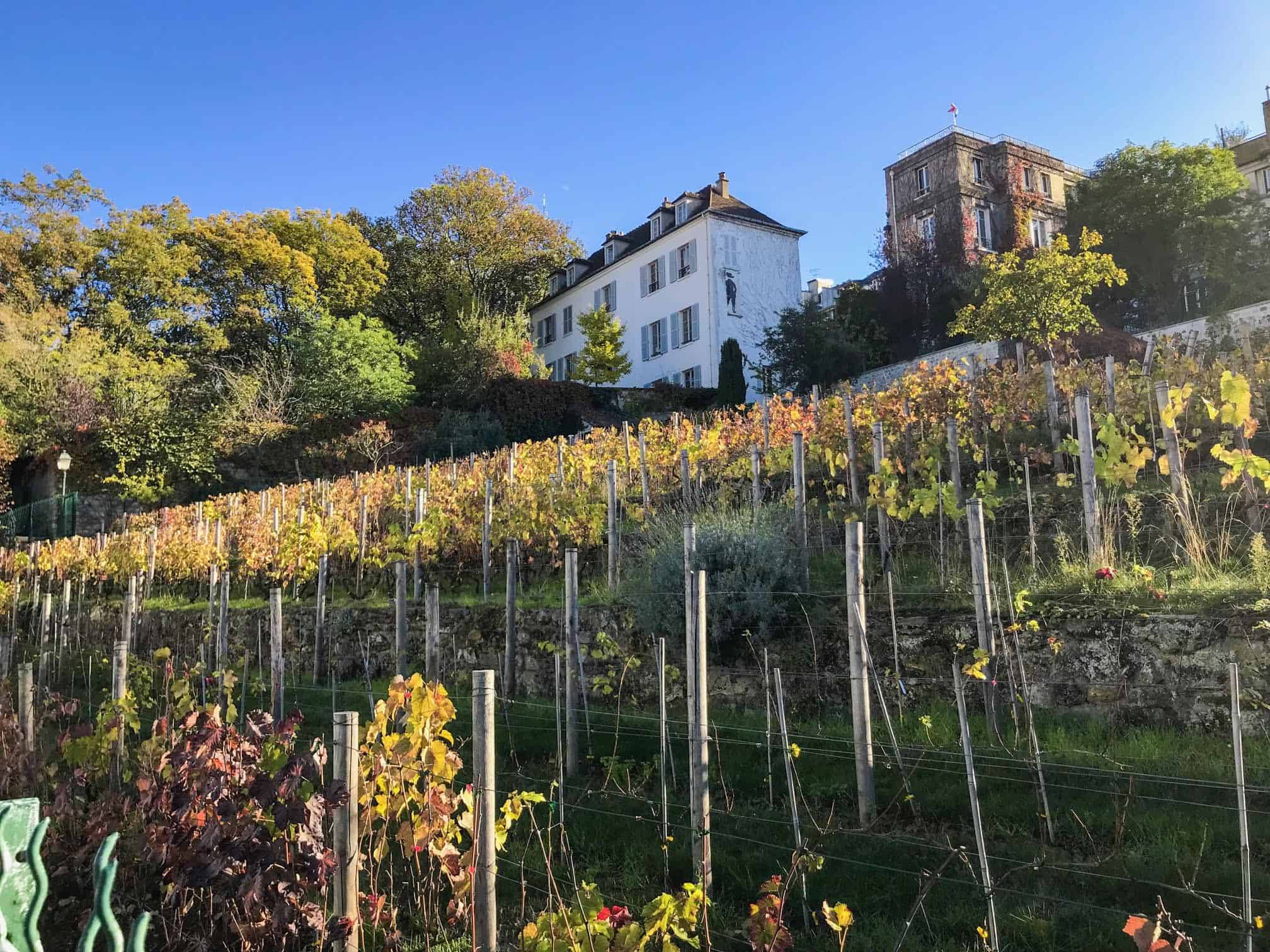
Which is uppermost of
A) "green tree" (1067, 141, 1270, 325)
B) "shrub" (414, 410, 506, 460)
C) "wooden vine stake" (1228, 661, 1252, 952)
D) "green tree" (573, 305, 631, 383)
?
"green tree" (1067, 141, 1270, 325)

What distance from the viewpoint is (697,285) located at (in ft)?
95.7

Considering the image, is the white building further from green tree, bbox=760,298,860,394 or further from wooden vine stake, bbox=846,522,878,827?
wooden vine stake, bbox=846,522,878,827

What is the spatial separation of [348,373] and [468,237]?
12.6m

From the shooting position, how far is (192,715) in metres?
3.92

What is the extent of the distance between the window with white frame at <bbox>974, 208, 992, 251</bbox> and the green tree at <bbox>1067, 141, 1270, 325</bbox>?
140 inches

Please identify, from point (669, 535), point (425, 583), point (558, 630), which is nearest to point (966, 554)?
point (669, 535)

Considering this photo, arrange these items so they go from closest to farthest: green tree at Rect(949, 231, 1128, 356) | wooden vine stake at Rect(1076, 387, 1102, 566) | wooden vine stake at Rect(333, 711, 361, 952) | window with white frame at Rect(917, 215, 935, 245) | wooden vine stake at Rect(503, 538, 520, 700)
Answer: wooden vine stake at Rect(333, 711, 361, 952) < wooden vine stake at Rect(1076, 387, 1102, 566) < wooden vine stake at Rect(503, 538, 520, 700) < green tree at Rect(949, 231, 1128, 356) < window with white frame at Rect(917, 215, 935, 245)

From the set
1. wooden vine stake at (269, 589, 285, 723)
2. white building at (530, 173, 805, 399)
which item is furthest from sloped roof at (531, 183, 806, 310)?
wooden vine stake at (269, 589, 285, 723)

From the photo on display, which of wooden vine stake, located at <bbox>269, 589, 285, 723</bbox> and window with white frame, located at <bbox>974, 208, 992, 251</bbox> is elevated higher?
window with white frame, located at <bbox>974, 208, 992, 251</bbox>

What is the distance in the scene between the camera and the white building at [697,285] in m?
28.7

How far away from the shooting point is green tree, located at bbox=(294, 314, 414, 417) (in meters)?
24.3

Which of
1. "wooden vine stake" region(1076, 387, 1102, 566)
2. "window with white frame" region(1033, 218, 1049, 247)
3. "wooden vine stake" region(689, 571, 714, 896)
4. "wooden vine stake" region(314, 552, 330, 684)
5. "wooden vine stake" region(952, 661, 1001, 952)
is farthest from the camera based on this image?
"window with white frame" region(1033, 218, 1049, 247)

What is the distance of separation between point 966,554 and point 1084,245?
1670cm

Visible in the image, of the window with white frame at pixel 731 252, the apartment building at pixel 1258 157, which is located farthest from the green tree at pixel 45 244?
the apartment building at pixel 1258 157
